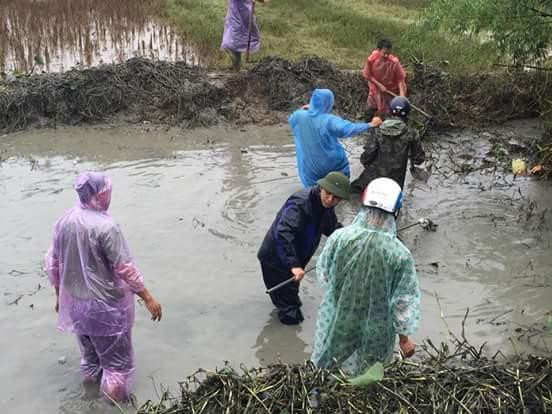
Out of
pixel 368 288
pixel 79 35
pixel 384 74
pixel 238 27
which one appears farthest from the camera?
pixel 79 35

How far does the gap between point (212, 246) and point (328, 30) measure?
10.6 meters

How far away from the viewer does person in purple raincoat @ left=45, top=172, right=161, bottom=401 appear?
431 cm

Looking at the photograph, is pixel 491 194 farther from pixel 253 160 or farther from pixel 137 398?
pixel 137 398

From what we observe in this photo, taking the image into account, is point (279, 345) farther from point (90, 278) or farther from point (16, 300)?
point (16, 300)

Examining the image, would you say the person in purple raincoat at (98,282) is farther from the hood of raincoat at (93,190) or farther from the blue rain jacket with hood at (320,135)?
the blue rain jacket with hood at (320,135)

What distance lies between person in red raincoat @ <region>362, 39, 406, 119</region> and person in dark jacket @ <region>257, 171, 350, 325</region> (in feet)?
14.3

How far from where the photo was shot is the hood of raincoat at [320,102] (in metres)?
6.91

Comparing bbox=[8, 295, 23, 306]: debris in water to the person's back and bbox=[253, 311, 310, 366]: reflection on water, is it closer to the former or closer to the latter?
the person's back

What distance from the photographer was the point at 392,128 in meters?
6.99

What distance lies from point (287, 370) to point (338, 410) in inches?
13.4

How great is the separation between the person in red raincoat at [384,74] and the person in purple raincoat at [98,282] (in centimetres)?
576

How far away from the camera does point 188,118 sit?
1126cm

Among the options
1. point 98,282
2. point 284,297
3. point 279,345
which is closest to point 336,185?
point 284,297

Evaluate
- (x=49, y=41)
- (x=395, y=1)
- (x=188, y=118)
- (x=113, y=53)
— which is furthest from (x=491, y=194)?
(x=395, y=1)
